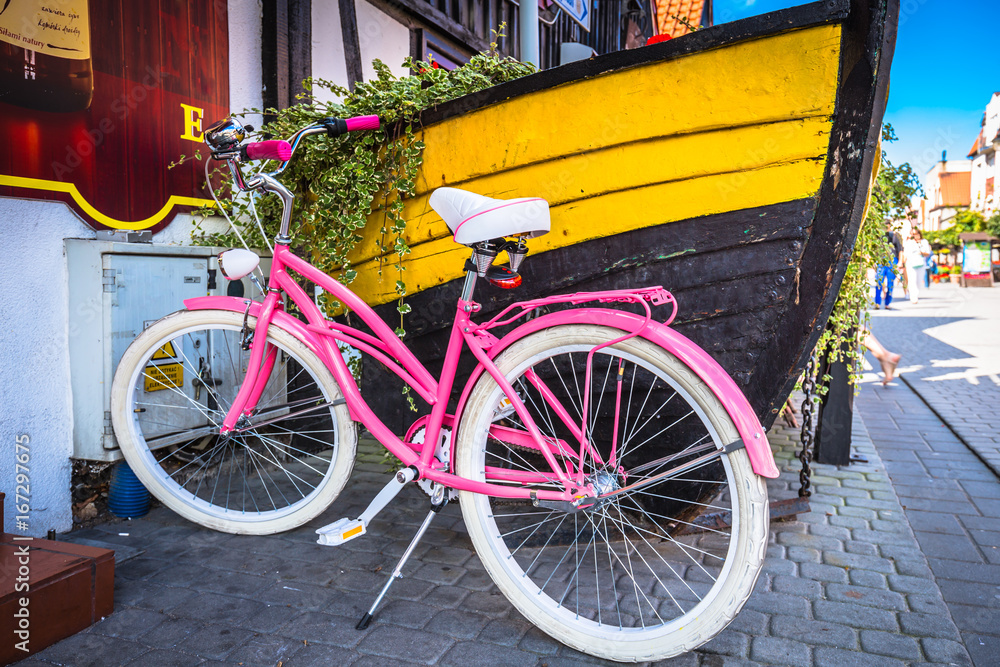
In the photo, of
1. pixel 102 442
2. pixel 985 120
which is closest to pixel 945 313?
pixel 102 442

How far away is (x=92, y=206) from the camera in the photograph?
2.88 metres

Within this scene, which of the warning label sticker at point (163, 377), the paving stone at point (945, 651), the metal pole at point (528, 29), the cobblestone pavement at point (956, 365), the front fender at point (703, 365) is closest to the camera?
the front fender at point (703, 365)

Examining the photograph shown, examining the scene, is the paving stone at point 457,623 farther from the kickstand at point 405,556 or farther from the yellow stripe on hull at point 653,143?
the yellow stripe on hull at point 653,143

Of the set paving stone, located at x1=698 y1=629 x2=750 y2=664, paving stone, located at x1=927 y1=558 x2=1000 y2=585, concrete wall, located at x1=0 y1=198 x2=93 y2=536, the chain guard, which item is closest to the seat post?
the chain guard

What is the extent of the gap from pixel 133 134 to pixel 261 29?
1.10 m

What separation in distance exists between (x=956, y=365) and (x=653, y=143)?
280 inches

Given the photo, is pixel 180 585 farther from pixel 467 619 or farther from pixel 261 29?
pixel 261 29

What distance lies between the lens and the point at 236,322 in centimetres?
258

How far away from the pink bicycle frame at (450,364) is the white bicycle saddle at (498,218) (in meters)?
0.21

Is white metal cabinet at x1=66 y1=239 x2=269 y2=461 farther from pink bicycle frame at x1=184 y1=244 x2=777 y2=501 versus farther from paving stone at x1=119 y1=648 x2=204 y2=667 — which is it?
paving stone at x1=119 y1=648 x2=204 y2=667

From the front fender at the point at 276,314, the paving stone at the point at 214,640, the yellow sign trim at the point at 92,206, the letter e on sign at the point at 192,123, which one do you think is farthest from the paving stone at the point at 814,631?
the letter e on sign at the point at 192,123

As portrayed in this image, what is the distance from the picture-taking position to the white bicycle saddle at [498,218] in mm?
1864

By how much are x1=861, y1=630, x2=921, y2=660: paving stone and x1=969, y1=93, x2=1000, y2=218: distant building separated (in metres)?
62.1

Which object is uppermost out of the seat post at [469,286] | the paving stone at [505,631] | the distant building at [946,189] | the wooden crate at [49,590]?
the distant building at [946,189]
